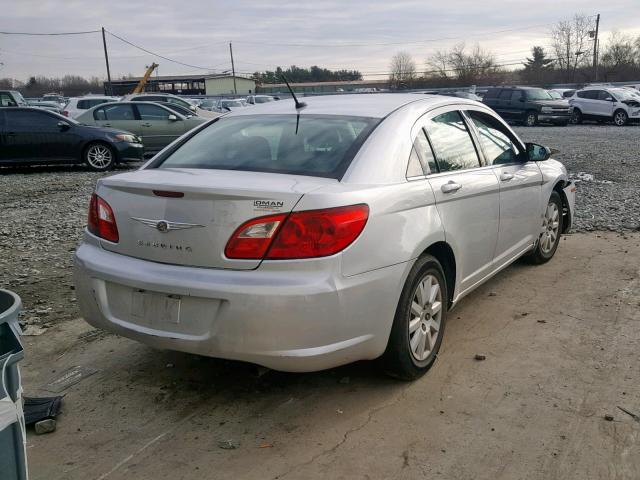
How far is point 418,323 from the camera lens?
3580mm

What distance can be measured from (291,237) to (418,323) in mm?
1060

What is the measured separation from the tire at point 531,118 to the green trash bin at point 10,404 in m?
27.6

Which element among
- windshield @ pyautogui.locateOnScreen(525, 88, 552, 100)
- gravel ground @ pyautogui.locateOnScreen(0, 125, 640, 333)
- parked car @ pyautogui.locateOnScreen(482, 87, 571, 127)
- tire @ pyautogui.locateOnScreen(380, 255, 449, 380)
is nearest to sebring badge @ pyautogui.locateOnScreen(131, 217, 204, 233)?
tire @ pyautogui.locateOnScreen(380, 255, 449, 380)

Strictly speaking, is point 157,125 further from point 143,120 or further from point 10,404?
point 10,404

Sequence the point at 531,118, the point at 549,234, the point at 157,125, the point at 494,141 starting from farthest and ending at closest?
the point at 531,118
the point at 157,125
the point at 549,234
the point at 494,141

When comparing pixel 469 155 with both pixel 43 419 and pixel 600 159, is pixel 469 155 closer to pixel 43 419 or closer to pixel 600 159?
pixel 43 419

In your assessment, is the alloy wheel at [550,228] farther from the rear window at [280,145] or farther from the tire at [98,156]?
the tire at [98,156]

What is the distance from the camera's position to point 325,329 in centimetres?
298

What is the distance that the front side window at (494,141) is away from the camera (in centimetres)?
470

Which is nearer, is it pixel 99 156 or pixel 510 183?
pixel 510 183

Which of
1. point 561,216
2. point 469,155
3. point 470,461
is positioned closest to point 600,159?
point 561,216

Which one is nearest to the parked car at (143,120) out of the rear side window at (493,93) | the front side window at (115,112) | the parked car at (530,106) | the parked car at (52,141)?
the front side window at (115,112)

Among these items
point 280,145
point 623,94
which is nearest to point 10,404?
point 280,145

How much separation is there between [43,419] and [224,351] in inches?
42.2
